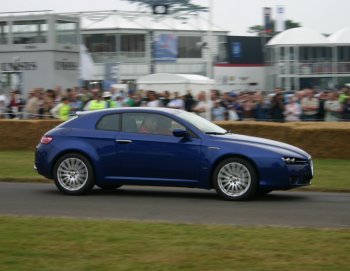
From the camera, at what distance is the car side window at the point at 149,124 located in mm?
12094

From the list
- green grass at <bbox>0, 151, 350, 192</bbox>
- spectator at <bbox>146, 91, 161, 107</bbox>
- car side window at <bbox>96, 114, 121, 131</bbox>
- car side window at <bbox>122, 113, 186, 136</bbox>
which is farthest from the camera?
spectator at <bbox>146, 91, 161, 107</bbox>

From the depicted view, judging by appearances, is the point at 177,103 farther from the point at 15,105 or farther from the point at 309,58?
the point at 309,58

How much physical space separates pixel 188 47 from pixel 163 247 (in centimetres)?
7076

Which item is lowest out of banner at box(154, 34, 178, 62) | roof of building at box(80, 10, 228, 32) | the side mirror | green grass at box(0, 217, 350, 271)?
green grass at box(0, 217, 350, 271)

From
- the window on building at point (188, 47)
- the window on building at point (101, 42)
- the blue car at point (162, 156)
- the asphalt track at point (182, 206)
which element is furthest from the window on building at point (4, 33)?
the window on building at point (188, 47)

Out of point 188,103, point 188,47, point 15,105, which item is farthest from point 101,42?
point 188,103

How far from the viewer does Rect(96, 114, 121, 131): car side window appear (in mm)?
12375

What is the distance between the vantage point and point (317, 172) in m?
15.7

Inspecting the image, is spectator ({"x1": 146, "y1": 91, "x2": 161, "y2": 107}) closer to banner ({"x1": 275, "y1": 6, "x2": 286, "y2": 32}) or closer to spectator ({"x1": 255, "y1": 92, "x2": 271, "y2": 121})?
spectator ({"x1": 255, "y1": 92, "x2": 271, "y2": 121})

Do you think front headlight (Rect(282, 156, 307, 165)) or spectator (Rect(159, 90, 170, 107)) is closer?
front headlight (Rect(282, 156, 307, 165))

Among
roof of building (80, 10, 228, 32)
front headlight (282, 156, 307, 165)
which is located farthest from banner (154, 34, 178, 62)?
front headlight (282, 156, 307, 165)

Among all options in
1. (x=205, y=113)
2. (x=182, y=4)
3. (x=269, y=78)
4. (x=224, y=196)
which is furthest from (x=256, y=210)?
(x=182, y=4)

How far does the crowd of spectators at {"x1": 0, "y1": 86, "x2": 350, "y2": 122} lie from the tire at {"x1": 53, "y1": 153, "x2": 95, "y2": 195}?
8.78m

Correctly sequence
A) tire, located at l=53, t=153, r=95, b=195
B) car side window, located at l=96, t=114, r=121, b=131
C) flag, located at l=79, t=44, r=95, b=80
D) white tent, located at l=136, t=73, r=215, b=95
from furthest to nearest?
1. flag, located at l=79, t=44, r=95, b=80
2. white tent, located at l=136, t=73, r=215, b=95
3. car side window, located at l=96, t=114, r=121, b=131
4. tire, located at l=53, t=153, r=95, b=195
